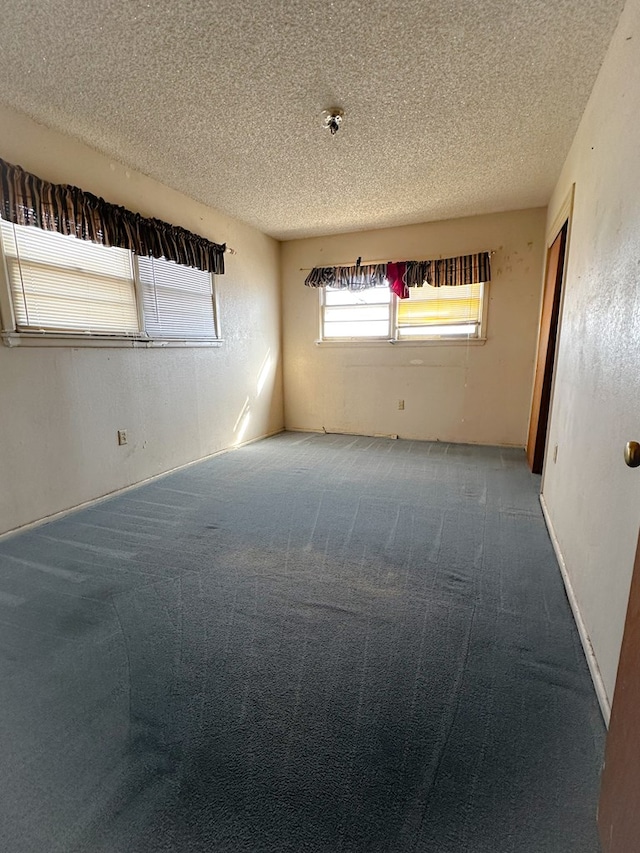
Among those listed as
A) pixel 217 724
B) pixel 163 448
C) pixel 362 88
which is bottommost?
pixel 217 724

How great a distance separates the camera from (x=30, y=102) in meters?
2.24

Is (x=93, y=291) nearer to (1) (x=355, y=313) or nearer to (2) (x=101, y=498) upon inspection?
(2) (x=101, y=498)

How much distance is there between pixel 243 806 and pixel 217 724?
255 mm

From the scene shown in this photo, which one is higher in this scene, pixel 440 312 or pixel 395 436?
pixel 440 312

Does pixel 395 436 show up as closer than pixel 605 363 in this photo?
No

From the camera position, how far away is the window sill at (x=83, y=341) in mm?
2420

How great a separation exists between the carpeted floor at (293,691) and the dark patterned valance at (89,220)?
1964 mm

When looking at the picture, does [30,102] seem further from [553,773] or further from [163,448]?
[553,773]

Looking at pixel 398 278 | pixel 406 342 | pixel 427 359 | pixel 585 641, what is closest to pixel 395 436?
pixel 427 359

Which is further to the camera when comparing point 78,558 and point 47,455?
point 47,455

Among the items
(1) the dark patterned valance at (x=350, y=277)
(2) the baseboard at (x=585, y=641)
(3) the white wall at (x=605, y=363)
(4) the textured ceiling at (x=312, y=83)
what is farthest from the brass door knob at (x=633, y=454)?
(1) the dark patterned valance at (x=350, y=277)

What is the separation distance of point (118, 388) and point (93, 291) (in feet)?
2.41

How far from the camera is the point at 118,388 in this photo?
3135 mm

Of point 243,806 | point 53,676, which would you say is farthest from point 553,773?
point 53,676
